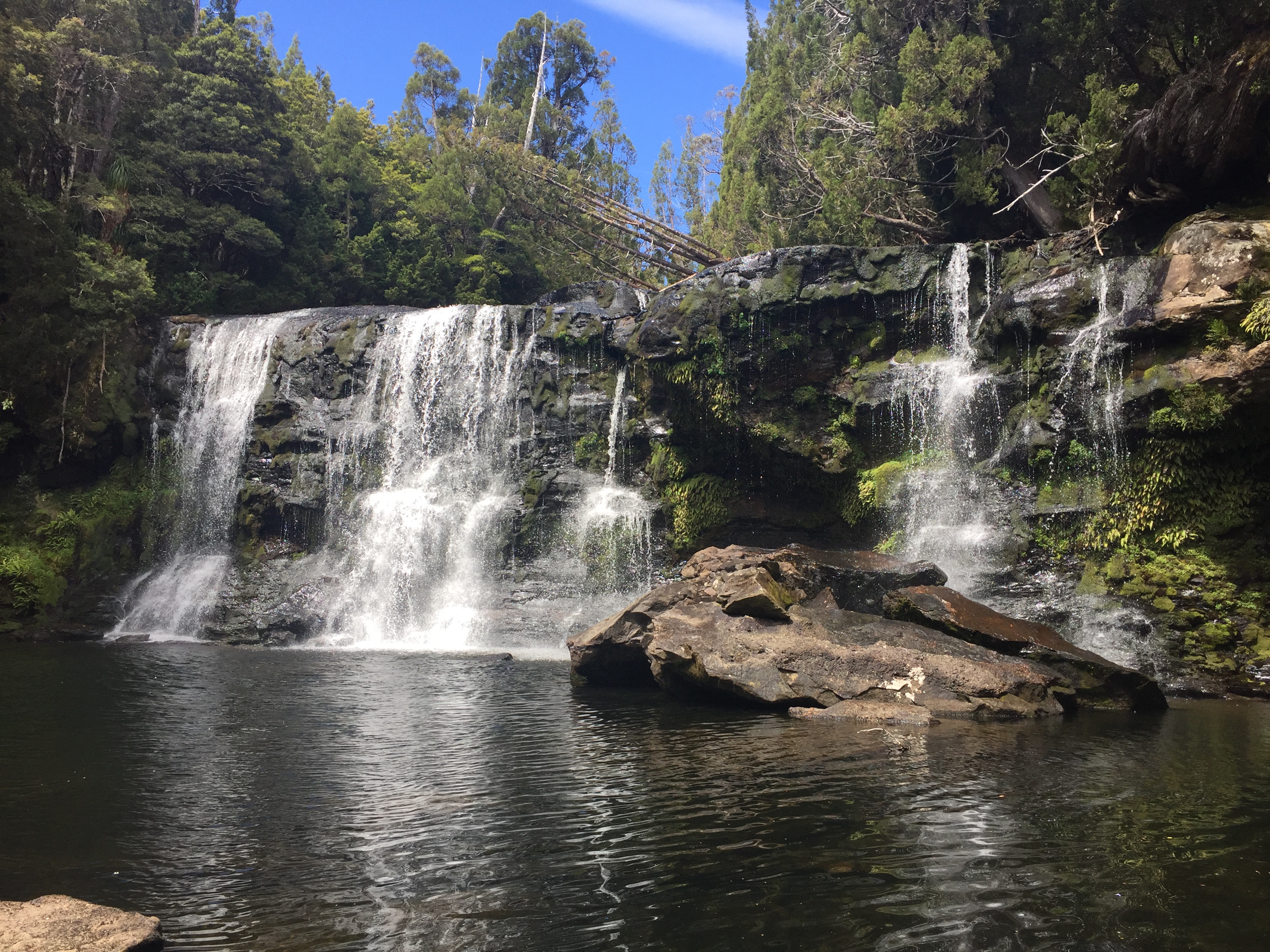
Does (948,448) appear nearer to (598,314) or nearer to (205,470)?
(598,314)

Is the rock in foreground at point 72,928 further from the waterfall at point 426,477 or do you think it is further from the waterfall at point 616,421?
the waterfall at point 616,421

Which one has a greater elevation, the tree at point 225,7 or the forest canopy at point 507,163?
the tree at point 225,7

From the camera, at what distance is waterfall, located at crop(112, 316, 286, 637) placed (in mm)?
19484

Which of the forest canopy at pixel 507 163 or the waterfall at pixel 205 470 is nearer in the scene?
the forest canopy at pixel 507 163

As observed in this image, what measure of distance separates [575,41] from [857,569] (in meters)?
42.9

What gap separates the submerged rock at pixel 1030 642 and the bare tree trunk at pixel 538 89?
36.3 m

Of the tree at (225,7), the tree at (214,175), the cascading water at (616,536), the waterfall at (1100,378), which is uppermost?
the tree at (225,7)

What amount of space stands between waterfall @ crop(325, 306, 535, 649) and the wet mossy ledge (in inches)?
25.3

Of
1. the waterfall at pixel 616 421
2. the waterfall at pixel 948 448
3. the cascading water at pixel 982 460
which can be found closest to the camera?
the cascading water at pixel 982 460

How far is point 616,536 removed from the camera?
19.3m

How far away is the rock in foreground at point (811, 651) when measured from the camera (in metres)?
A: 9.63

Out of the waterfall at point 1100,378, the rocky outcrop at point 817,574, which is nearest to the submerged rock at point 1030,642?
the rocky outcrop at point 817,574

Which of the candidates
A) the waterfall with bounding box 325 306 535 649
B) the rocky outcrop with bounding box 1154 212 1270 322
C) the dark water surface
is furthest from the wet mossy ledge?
the dark water surface

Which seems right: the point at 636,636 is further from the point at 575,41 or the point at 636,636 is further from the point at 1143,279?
the point at 575,41
